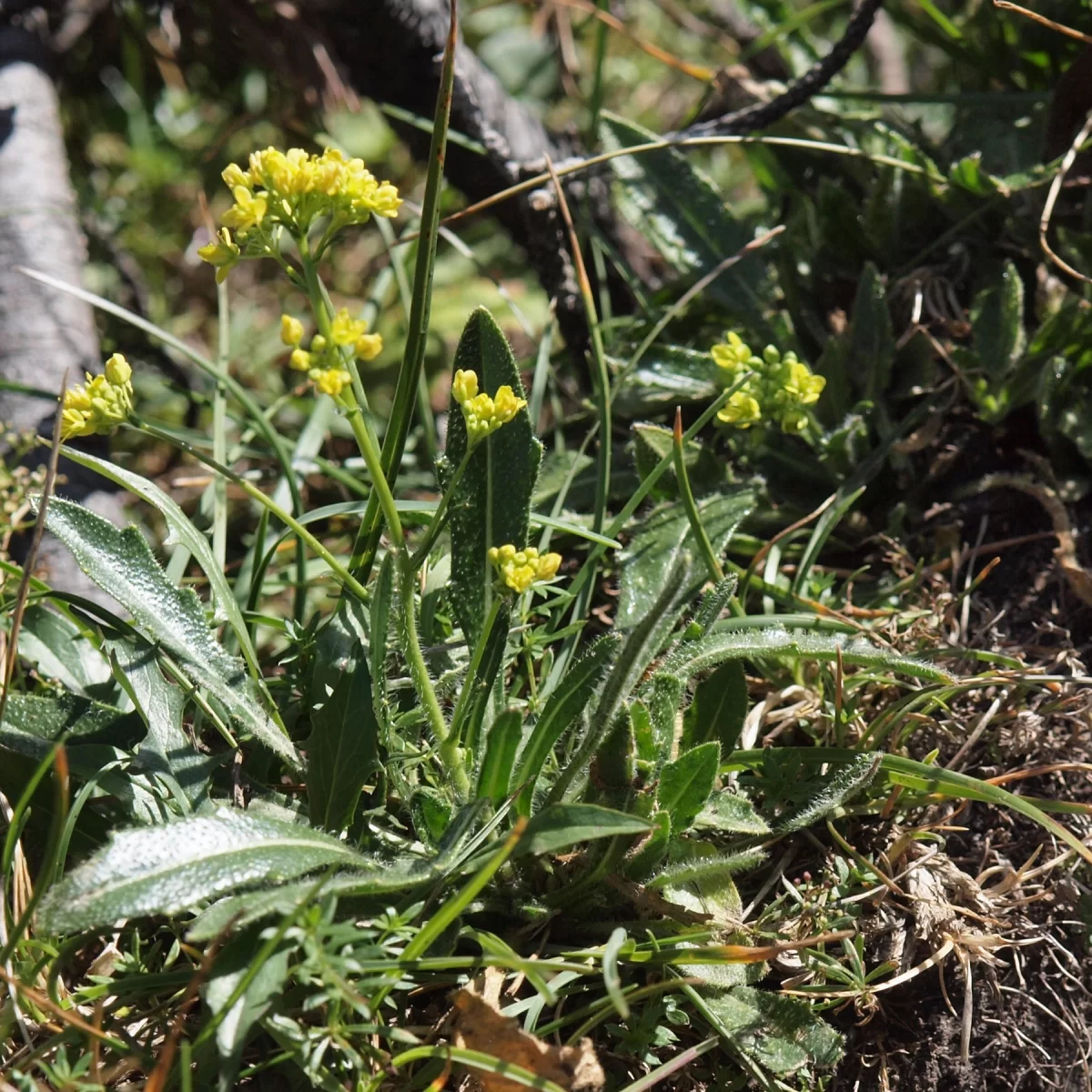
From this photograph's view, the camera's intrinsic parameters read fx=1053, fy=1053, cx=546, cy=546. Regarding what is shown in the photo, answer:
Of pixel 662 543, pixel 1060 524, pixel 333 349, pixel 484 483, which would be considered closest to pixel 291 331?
pixel 333 349

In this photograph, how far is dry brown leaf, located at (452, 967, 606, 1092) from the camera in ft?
3.93

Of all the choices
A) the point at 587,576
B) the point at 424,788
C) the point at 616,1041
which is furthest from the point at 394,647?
the point at 616,1041

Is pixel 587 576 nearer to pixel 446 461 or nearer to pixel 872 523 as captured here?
pixel 446 461

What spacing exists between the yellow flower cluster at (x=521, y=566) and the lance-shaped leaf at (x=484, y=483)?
267 mm

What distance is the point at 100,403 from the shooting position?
1244 mm

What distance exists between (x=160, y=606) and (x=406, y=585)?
423 millimetres

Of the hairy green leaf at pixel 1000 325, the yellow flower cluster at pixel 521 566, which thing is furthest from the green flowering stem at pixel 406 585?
the hairy green leaf at pixel 1000 325

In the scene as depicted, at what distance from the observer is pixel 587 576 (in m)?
1.74

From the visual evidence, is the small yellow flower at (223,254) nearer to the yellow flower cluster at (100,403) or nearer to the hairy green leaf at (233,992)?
the yellow flower cluster at (100,403)

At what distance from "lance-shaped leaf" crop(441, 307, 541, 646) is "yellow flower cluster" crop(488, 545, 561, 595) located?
0.27 m

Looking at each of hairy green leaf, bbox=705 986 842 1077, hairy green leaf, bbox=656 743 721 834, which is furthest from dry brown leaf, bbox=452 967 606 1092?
hairy green leaf, bbox=656 743 721 834

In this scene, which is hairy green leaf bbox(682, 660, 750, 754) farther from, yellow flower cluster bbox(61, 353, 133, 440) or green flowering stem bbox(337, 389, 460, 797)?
yellow flower cluster bbox(61, 353, 133, 440)

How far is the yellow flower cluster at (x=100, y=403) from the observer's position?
1247 millimetres

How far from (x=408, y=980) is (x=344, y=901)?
13 cm
